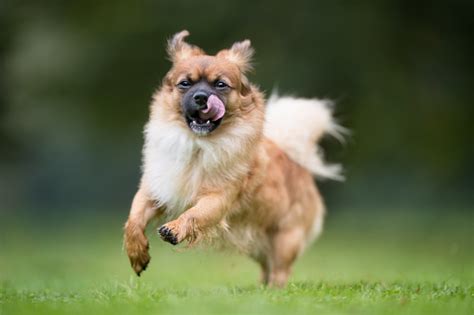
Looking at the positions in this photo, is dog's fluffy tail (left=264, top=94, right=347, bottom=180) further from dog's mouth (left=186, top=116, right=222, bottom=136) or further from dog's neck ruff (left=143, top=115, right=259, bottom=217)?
dog's mouth (left=186, top=116, right=222, bottom=136)

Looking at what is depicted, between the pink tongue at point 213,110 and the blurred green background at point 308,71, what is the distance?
31.6 feet

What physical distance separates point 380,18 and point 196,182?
36.8ft

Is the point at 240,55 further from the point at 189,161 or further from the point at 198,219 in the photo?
the point at 198,219

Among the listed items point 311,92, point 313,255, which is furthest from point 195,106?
point 311,92

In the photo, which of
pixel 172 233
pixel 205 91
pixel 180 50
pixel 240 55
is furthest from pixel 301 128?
pixel 172 233

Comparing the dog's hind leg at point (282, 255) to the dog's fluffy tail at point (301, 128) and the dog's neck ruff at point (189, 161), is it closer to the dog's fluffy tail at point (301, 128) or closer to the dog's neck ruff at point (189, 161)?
the dog's fluffy tail at point (301, 128)

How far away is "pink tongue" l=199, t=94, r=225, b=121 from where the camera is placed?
7.52m

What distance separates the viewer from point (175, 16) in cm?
1780

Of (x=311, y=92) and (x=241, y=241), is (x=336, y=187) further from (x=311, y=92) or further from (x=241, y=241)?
(x=241, y=241)

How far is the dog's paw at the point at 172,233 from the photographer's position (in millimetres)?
7008

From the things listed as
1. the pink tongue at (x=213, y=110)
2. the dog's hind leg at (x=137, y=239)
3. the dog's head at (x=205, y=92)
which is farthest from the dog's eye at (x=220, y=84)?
the dog's hind leg at (x=137, y=239)

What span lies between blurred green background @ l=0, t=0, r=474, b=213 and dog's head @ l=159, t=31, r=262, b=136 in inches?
368

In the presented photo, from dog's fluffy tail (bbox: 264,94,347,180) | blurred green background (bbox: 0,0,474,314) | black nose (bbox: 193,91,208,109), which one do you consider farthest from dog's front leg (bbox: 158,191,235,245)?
blurred green background (bbox: 0,0,474,314)

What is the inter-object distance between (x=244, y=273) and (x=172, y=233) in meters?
4.96
